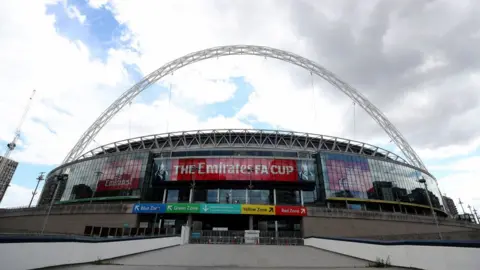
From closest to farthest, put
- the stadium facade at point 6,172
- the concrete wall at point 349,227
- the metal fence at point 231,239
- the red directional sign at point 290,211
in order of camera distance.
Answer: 1. the metal fence at point 231,239
2. the concrete wall at point 349,227
3. the red directional sign at point 290,211
4. the stadium facade at point 6,172

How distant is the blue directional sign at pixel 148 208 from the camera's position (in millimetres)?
44406

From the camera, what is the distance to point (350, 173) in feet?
185

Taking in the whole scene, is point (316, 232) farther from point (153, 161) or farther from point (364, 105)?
point (364, 105)

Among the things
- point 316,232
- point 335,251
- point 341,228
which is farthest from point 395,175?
point 335,251

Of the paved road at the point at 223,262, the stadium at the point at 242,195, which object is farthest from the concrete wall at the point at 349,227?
the paved road at the point at 223,262

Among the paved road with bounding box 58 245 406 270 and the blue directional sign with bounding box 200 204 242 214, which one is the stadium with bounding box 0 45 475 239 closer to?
the blue directional sign with bounding box 200 204 242 214

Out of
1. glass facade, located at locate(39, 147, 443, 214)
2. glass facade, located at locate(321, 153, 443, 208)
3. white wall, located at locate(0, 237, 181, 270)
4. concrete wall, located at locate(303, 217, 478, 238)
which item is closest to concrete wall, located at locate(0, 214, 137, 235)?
glass facade, located at locate(39, 147, 443, 214)

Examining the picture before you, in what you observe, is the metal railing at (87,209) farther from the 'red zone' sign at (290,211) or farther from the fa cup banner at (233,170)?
the 'red zone' sign at (290,211)

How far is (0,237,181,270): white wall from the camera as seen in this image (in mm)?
7350

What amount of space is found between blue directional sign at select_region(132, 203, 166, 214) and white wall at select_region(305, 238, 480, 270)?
36.5 metres

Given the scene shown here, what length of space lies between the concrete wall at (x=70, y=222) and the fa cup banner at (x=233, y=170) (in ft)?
39.2

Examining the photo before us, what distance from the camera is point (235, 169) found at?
5316 centimetres

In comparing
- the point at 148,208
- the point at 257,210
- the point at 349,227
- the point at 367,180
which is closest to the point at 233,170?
the point at 257,210

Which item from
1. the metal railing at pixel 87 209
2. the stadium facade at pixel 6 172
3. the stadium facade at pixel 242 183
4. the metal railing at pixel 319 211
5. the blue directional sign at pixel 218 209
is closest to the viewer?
the blue directional sign at pixel 218 209
